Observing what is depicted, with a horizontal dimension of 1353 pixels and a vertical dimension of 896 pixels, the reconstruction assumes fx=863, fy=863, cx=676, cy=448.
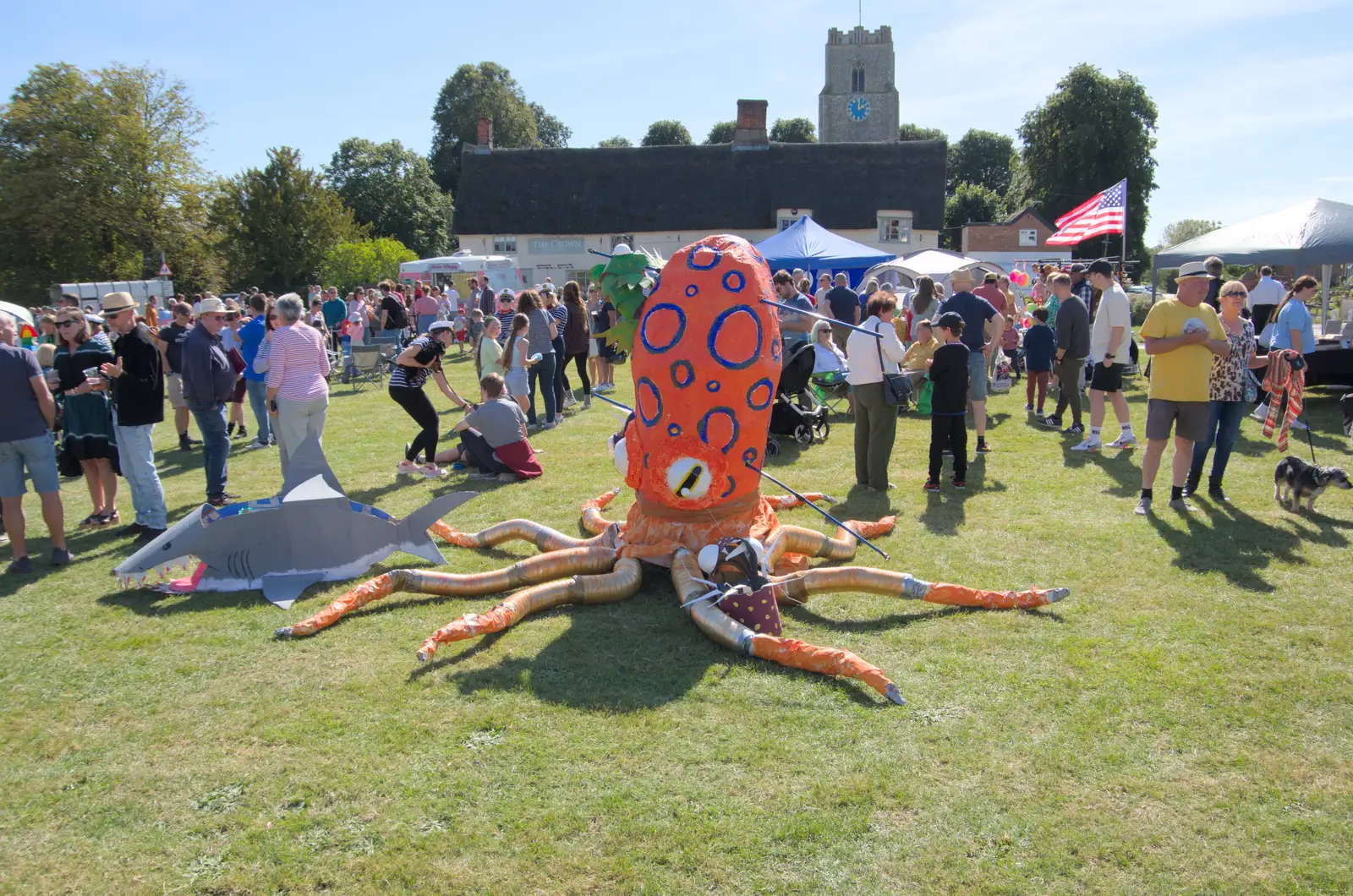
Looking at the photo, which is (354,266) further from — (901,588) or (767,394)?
(901,588)

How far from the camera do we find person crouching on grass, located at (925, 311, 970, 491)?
25.9 ft

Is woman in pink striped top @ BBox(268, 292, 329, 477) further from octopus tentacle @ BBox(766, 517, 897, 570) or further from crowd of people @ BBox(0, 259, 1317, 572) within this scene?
octopus tentacle @ BBox(766, 517, 897, 570)

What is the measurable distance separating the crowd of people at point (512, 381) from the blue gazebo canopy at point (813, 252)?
24.5ft

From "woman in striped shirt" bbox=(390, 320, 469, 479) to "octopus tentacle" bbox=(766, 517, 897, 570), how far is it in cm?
476

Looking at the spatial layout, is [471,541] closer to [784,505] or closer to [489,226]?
[784,505]

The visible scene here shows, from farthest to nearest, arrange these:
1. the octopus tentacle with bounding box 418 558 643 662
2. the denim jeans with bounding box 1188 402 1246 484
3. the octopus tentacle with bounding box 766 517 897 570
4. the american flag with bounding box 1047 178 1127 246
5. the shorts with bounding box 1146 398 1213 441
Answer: the american flag with bounding box 1047 178 1127 246
the denim jeans with bounding box 1188 402 1246 484
the shorts with bounding box 1146 398 1213 441
the octopus tentacle with bounding box 766 517 897 570
the octopus tentacle with bounding box 418 558 643 662

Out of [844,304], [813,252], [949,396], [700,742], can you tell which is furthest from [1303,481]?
[813,252]

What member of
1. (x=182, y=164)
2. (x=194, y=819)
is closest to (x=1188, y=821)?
(x=194, y=819)

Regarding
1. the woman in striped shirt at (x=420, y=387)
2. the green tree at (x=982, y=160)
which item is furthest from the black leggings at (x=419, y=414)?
the green tree at (x=982, y=160)

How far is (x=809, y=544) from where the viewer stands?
20.0 ft

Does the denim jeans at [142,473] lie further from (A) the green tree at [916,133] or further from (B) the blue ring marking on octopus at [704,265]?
(A) the green tree at [916,133]

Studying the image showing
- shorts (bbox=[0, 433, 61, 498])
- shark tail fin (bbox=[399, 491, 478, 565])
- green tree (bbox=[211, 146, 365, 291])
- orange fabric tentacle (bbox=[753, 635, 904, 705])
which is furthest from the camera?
green tree (bbox=[211, 146, 365, 291])

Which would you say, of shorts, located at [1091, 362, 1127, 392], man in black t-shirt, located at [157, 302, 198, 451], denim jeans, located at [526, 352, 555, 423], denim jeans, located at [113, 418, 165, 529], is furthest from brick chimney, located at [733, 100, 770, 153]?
denim jeans, located at [113, 418, 165, 529]

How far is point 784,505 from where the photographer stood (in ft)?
24.7
